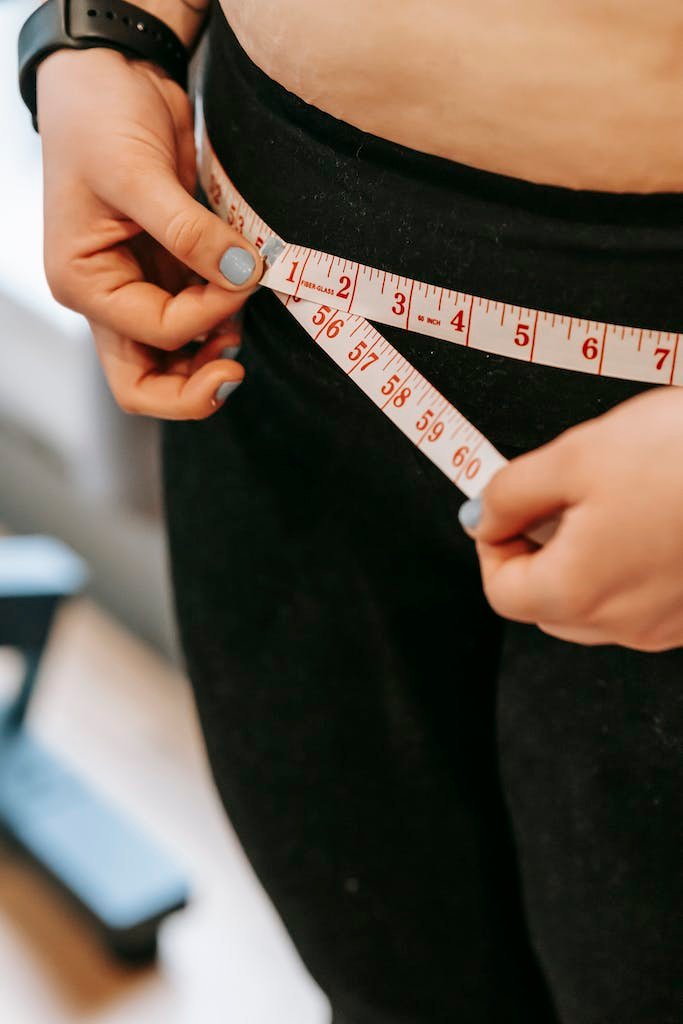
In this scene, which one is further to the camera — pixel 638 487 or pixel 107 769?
pixel 107 769

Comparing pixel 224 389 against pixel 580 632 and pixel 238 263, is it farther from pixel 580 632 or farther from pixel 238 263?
pixel 580 632

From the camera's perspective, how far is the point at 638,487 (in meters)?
0.49

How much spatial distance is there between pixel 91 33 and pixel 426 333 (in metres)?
0.30

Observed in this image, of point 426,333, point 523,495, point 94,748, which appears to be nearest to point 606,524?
point 523,495

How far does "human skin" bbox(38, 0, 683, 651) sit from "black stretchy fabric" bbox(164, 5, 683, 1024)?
2 centimetres

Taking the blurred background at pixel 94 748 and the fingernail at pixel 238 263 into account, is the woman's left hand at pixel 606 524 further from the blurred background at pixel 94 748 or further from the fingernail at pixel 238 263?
the blurred background at pixel 94 748

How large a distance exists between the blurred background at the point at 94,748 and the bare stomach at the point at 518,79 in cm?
91

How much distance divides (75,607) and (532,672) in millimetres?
1436

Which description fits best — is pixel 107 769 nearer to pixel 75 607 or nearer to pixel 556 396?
pixel 75 607

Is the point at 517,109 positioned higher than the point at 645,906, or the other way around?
the point at 517,109

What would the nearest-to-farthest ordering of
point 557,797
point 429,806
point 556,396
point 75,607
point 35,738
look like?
point 556,396 < point 557,797 < point 429,806 < point 35,738 < point 75,607

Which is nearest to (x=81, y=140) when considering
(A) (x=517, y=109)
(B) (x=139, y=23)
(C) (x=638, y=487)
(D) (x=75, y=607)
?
(B) (x=139, y=23)

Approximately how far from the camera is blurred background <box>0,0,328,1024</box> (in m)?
1.39

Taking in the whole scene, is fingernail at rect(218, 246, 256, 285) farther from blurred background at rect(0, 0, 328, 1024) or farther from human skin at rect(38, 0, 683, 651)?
blurred background at rect(0, 0, 328, 1024)
